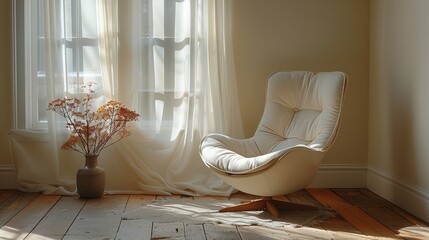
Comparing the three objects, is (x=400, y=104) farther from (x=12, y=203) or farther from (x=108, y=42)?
(x=12, y=203)

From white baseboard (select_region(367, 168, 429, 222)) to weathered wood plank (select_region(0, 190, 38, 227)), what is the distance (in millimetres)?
2518

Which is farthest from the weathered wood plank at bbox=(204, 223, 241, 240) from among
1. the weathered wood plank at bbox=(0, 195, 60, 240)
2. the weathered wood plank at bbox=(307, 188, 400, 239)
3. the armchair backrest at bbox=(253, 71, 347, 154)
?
the weathered wood plank at bbox=(0, 195, 60, 240)

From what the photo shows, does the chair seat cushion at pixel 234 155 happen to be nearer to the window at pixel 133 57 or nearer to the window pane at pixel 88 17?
the window at pixel 133 57

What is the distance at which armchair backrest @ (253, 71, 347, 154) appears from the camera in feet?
14.0

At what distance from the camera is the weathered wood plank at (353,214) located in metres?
3.73

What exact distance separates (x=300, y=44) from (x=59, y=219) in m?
2.31

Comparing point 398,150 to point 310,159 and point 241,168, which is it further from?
point 241,168

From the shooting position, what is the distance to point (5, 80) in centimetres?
509

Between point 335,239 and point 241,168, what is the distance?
28.3 inches

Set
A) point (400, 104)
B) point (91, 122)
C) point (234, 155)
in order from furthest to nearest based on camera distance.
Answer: point (91, 122) < point (400, 104) < point (234, 155)

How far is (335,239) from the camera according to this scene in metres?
3.54

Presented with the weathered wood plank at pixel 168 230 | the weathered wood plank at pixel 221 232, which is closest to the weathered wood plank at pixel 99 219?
the weathered wood plank at pixel 168 230

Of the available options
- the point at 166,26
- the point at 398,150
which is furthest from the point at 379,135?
the point at 166,26

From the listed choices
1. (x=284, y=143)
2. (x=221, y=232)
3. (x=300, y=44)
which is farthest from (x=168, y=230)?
(x=300, y=44)
